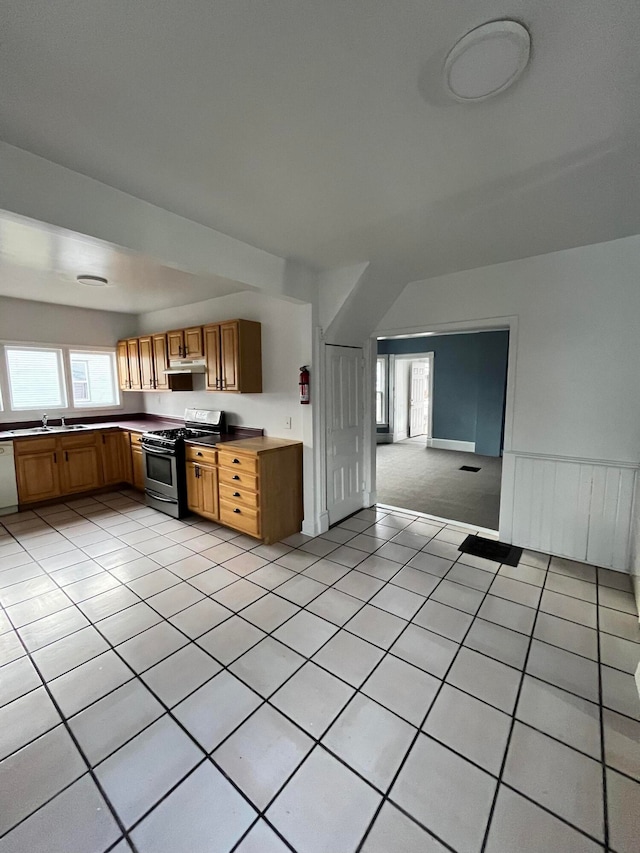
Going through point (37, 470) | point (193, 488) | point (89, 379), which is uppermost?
point (89, 379)

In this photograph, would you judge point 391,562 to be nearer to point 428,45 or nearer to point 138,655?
point 138,655

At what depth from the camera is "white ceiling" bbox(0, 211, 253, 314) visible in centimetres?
220

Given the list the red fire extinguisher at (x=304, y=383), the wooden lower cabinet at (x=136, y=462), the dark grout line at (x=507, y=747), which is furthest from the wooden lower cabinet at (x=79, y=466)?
the dark grout line at (x=507, y=747)

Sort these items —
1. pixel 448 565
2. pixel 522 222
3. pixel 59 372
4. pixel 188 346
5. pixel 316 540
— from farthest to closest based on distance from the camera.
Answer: pixel 59 372 < pixel 188 346 < pixel 316 540 < pixel 448 565 < pixel 522 222

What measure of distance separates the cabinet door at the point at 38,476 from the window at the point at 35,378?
96 centimetres

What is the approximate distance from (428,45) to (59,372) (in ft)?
18.7

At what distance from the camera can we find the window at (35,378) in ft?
15.6

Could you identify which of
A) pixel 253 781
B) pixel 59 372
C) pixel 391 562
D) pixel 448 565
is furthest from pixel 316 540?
pixel 59 372

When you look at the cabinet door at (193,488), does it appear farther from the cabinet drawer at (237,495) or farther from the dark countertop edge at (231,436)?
the cabinet drawer at (237,495)

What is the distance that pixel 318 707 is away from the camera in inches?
68.4

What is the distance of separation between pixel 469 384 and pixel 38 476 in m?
7.36

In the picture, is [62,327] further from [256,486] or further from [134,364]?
[256,486]

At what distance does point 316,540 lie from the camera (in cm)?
354

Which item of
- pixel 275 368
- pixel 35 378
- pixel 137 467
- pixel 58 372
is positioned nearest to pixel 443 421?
pixel 275 368
